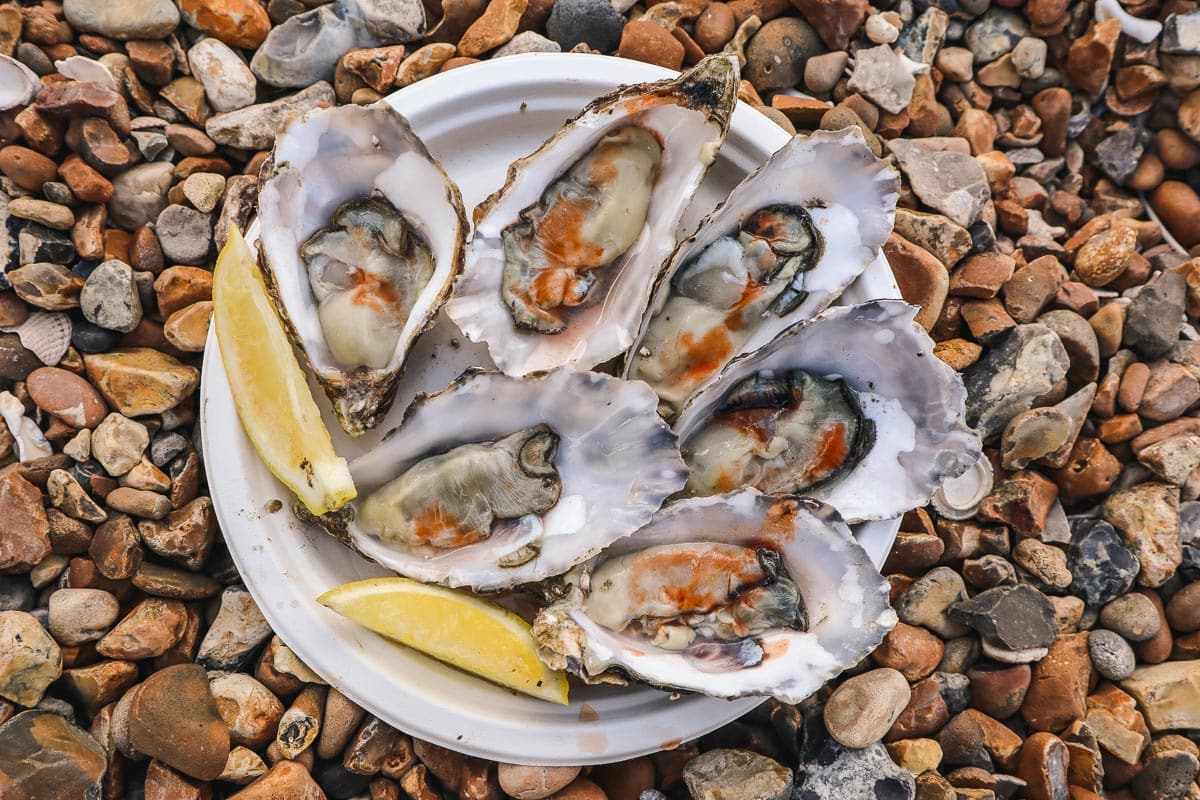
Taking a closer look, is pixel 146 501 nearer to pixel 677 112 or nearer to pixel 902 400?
pixel 677 112

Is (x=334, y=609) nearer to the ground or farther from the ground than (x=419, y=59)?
nearer to the ground

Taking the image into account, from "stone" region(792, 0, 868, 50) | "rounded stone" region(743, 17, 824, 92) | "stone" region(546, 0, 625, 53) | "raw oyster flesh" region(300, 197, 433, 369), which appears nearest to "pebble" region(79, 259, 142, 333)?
"raw oyster flesh" region(300, 197, 433, 369)

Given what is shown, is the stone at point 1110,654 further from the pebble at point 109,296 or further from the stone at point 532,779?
the pebble at point 109,296

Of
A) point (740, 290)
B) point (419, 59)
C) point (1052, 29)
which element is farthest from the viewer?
point (1052, 29)

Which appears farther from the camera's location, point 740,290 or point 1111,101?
point 1111,101

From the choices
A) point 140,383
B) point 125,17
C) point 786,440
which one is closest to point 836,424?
point 786,440

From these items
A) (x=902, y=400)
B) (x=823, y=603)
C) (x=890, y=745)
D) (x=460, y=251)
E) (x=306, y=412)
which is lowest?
(x=890, y=745)

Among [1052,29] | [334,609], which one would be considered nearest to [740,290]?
[334,609]

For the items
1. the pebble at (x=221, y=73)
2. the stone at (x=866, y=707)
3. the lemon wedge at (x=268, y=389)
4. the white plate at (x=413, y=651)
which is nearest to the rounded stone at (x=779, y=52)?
the white plate at (x=413, y=651)
